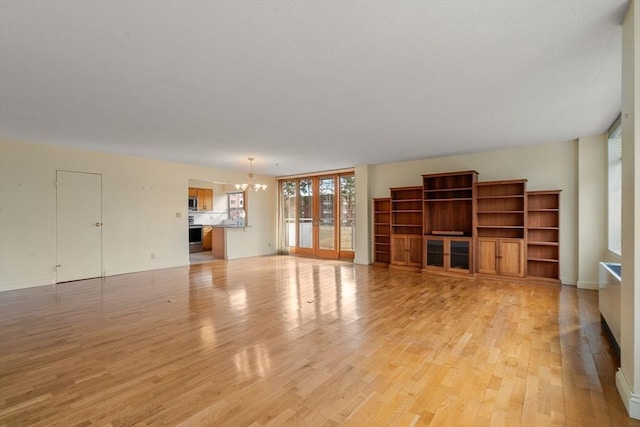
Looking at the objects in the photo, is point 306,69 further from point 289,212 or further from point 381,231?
point 289,212

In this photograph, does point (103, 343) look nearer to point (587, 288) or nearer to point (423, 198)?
point (423, 198)

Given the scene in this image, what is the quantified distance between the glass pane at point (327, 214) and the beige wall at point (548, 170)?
3.11 meters

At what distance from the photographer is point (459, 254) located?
595 centimetres

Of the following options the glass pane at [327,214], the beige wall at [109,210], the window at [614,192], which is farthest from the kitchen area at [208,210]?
the window at [614,192]

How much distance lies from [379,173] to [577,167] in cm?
384

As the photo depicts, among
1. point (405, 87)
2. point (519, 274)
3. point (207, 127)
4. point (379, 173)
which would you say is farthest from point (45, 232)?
point (519, 274)

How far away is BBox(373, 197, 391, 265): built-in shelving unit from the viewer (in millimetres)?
7484

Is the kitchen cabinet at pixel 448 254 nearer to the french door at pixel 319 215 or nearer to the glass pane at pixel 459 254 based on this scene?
the glass pane at pixel 459 254

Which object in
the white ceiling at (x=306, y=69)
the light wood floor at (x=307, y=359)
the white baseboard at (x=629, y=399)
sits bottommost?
the light wood floor at (x=307, y=359)

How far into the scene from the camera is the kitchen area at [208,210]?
10.0 metres

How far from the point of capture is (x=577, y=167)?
5172mm

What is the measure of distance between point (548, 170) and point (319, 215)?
215 inches

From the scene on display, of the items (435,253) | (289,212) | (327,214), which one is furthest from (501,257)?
(289,212)

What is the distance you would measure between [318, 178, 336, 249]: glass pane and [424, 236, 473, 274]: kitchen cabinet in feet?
9.86
